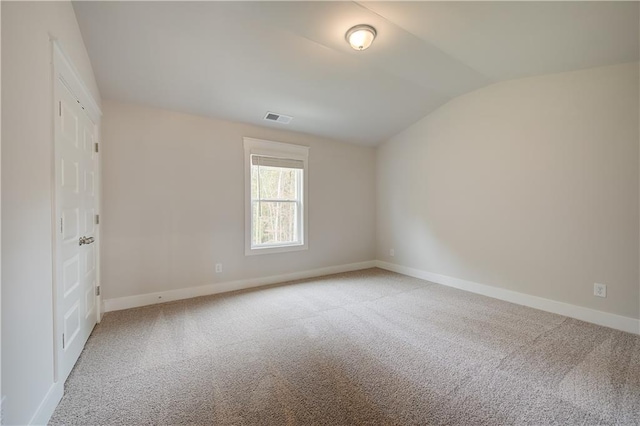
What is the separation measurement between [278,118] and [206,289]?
2520 millimetres

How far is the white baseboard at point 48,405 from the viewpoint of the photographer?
4.60 feet

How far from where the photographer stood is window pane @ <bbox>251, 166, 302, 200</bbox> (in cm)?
407

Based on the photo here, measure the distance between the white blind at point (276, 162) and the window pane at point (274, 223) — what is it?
0.57 metres

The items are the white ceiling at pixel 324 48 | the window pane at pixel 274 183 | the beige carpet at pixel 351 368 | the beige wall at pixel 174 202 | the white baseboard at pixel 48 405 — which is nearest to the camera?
the white baseboard at pixel 48 405

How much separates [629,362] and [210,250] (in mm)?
4170

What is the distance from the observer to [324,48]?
8.46 ft

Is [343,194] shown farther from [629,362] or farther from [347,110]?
[629,362]

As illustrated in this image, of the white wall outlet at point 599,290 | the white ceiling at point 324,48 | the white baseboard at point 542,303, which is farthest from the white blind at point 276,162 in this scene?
the white wall outlet at point 599,290

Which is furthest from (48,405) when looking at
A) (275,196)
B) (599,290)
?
(599,290)

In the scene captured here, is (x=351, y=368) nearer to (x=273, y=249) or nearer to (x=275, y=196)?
(x=273, y=249)

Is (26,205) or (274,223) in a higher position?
(26,205)

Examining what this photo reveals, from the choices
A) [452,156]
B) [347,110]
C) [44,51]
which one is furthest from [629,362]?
[44,51]

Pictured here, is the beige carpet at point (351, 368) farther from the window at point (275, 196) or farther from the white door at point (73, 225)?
the window at point (275, 196)

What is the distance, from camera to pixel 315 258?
15.1ft
